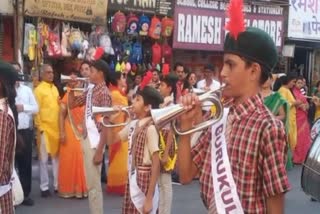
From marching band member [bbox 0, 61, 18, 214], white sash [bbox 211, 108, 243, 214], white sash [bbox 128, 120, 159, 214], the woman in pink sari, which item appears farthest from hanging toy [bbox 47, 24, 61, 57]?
white sash [bbox 211, 108, 243, 214]

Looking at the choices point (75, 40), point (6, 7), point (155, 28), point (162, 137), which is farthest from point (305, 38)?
point (162, 137)

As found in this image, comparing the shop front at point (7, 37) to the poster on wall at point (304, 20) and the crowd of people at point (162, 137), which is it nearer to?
the crowd of people at point (162, 137)

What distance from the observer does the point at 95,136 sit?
18.5 feet

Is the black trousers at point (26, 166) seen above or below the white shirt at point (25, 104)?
below

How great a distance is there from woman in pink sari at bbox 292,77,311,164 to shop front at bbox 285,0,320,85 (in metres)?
4.07

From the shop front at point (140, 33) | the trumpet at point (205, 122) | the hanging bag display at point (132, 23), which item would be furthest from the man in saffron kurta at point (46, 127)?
the trumpet at point (205, 122)

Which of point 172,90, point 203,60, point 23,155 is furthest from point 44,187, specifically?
point 203,60

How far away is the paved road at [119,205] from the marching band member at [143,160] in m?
2.24

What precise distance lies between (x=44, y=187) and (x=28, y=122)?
93 centimetres

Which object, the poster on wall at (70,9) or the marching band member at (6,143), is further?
the poster on wall at (70,9)

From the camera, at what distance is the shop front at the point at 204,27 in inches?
475

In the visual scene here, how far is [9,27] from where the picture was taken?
10.0 meters

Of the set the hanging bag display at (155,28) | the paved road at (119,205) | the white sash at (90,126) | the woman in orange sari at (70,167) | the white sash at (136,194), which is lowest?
the paved road at (119,205)

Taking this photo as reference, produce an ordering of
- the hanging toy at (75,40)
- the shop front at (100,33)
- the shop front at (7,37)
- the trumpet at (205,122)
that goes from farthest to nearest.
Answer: the hanging toy at (75,40)
the shop front at (7,37)
the shop front at (100,33)
the trumpet at (205,122)
